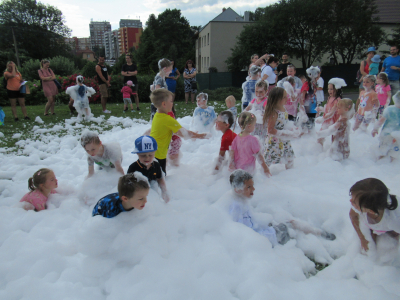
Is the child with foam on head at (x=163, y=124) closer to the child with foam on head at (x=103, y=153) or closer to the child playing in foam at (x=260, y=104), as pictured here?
the child with foam on head at (x=103, y=153)

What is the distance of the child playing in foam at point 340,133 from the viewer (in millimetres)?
4594

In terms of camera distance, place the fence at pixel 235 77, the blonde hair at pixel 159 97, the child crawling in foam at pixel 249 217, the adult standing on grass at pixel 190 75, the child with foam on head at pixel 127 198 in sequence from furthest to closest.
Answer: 1. the fence at pixel 235 77
2. the adult standing on grass at pixel 190 75
3. the blonde hair at pixel 159 97
4. the child crawling in foam at pixel 249 217
5. the child with foam on head at pixel 127 198

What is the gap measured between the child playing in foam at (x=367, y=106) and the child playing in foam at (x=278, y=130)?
2.90 meters

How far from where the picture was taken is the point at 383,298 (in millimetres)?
2068

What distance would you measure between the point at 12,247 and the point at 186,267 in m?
1.79

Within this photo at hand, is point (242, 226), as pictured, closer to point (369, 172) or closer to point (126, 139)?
point (369, 172)

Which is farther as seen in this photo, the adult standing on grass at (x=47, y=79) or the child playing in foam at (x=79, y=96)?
the adult standing on grass at (x=47, y=79)

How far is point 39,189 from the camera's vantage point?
3375 millimetres

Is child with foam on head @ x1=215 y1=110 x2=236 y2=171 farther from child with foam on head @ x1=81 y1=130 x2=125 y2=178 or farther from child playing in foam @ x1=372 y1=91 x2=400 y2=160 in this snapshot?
child playing in foam @ x1=372 y1=91 x2=400 y2=160

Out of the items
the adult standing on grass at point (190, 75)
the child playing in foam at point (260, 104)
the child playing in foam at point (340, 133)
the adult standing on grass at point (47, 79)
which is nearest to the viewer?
the child playing in foam at point (340, 133)

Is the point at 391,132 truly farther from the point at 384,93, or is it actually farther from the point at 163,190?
the point at 163,190

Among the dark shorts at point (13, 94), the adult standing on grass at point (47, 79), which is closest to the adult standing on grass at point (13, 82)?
the dark shorts at point (13, 94)

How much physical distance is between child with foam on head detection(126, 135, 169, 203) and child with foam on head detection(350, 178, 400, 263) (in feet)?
6.73

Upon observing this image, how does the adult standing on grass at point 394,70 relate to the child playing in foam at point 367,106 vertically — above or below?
above
